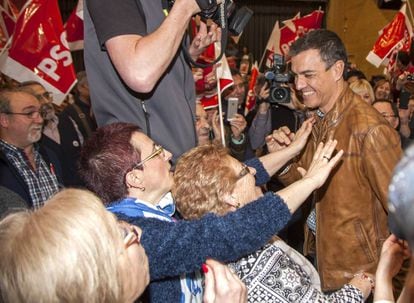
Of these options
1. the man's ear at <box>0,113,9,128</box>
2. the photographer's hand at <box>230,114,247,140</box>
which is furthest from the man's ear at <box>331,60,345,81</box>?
the man's ear at <box>0,113,9,128</box>

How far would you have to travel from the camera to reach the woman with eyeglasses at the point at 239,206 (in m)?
1.80

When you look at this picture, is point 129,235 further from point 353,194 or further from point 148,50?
point 353,194

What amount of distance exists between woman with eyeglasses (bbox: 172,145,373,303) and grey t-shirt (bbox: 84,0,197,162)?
0.44ft

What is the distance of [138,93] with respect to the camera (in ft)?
5.67

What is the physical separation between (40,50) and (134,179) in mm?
2787

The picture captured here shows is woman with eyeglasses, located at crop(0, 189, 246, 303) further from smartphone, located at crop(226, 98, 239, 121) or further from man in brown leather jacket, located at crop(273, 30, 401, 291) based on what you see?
smartphone, located at crop(226, 98, 239, 121)

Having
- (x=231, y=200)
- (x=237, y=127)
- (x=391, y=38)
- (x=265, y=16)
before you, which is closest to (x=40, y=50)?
(x=237, y=127)

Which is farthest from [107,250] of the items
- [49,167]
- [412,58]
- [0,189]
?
[412,58]

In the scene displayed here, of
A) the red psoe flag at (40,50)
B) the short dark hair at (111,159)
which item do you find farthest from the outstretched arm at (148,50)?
the red psoe flag at (40,50)

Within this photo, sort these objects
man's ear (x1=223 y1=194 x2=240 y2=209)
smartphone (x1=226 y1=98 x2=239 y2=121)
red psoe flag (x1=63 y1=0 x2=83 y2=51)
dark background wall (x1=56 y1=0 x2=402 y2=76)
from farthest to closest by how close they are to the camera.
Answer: dark background wall (x1=56 y1=0 x2=402 y2=76)
red psoe flag (x1=63 y1=0 x2=83 y2=51)
smartphone (x1=226 y1=98 x2=239 y2=121)
man's ear (x1=223 y1=194 x2=240 y2=209)

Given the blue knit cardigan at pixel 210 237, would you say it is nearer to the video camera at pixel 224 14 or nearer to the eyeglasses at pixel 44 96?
the video camera at pixel 224 14

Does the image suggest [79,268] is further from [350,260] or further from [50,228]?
[350,260]

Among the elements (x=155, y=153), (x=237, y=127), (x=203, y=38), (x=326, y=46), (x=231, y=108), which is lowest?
(x=237, y=127)

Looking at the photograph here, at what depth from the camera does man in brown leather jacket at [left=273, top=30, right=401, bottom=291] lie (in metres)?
2.38
